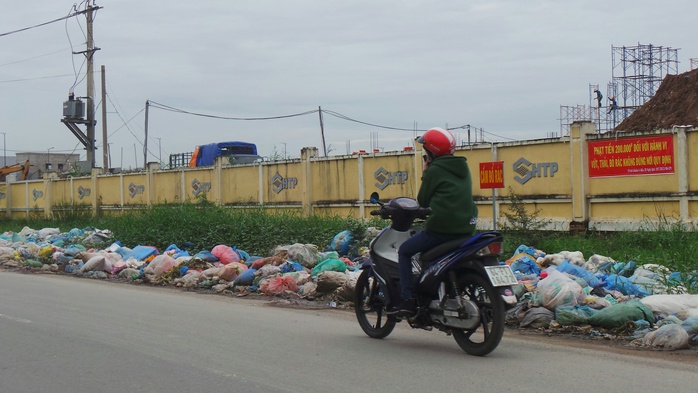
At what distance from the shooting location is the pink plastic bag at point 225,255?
1438 cm

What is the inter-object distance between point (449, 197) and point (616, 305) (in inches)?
105

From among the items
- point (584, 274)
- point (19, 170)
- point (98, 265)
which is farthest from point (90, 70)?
point (584, 274)

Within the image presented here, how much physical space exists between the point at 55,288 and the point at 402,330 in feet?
22.8

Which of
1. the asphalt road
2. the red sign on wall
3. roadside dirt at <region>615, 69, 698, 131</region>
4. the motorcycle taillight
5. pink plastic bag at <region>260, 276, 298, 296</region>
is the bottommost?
the asphalt road

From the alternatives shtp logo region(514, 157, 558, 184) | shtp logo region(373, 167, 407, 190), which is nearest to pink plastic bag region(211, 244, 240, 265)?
shtp logo region(373, 167, 407, 190)

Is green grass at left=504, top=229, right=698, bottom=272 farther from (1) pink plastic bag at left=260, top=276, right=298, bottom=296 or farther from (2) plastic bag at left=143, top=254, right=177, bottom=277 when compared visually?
(2) plastic bag at left=143, top=254, right=177, bottom=277

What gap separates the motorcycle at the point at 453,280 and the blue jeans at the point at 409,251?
6 centimetres

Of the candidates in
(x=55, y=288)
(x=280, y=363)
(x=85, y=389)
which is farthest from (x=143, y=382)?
(x=55, y=288)

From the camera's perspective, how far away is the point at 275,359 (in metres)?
6.59

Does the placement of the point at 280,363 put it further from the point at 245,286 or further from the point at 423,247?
the point at 245,286

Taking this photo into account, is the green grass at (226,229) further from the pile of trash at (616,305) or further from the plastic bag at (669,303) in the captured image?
the plastic bag at (669,303)

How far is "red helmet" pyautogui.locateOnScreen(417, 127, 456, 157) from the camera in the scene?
6.68 meters

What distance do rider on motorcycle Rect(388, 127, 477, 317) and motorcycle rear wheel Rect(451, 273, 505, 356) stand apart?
43 centimetres

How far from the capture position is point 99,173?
106ft
